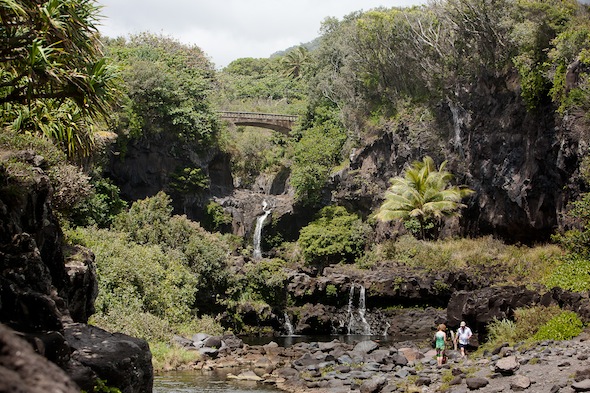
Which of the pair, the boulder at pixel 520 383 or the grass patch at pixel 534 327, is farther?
the grass patch at pixel 534 327

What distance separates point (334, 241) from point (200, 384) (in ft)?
78.1

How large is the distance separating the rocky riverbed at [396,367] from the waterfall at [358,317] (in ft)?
27.2

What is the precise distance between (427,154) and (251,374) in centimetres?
2574

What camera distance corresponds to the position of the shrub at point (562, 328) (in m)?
15.7

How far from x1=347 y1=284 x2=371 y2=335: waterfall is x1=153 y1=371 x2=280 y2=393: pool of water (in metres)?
13.5

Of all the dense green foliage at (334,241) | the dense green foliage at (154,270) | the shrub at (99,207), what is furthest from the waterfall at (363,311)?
the shrub at (99,207)

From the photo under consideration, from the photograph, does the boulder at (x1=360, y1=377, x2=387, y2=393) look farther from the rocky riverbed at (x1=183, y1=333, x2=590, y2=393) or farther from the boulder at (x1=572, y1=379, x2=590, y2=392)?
the boulder at (x1=572, y1=379, x2=590, y2=392)

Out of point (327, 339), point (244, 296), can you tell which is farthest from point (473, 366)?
point (244, 296)

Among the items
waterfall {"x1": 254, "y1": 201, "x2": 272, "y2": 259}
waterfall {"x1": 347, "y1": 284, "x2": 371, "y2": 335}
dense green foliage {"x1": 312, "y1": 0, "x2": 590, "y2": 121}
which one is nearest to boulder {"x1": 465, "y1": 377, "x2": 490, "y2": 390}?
dense green foliage {"x1": 312, "y1": 0, "x2": 590, "y2": 121}

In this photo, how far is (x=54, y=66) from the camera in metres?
11.1

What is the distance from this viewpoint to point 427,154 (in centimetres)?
4084

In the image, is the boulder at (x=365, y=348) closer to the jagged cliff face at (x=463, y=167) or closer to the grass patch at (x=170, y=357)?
the grass patch at (x=170, y=357)

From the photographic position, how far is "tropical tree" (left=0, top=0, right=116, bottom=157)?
35.1ft

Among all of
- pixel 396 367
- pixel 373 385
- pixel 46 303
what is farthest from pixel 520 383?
pixel 46 303
